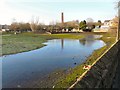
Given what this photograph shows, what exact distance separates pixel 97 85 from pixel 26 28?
130m

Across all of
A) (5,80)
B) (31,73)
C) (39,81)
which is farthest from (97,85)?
(31,73)

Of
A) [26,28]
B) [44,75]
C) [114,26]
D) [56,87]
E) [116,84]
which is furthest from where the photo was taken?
[26,28]

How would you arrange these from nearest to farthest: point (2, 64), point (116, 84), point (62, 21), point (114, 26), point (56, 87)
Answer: point (116, 84), point (56, 87), point (2, 64), point (114, 26), point (62, 21)

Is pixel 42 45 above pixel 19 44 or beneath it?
beneath

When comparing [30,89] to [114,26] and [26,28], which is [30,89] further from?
[26,28]

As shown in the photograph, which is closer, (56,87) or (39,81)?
(56,87)

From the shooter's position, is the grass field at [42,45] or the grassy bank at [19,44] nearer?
the grass field at [42,45]

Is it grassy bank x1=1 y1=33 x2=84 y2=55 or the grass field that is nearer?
the grass field

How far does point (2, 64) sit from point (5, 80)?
7266 millimetres

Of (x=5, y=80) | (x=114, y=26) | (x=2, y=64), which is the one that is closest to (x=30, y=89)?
(x=5, y=80)

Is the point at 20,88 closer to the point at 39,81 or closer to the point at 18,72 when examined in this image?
the point at 39,81

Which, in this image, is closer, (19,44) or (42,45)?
(19,44)

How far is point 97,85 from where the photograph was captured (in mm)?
8078

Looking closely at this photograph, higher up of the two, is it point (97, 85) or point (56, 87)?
point (97, 85)
